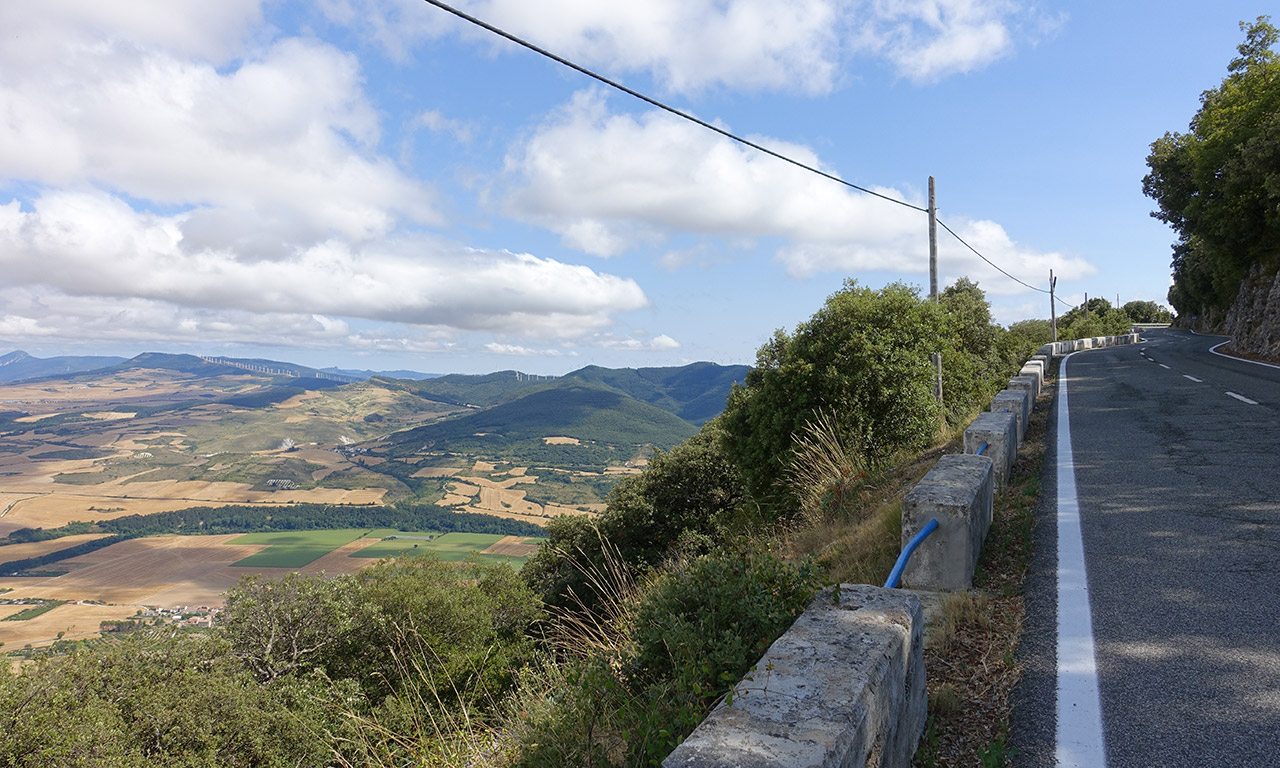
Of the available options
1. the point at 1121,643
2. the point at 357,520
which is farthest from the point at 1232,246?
the point at 357,520

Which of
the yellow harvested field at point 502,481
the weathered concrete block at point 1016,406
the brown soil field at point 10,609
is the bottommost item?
the yellow harvested field at point 502,481

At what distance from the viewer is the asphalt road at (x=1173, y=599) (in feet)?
8.15

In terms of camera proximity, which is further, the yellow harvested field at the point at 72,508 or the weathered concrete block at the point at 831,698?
the yellow harvested field at the point at 72,508

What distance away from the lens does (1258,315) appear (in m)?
23.6

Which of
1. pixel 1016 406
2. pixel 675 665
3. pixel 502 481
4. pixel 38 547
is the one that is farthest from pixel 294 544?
pixel 675 665

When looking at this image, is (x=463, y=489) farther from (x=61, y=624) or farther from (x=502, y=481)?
(x=61, y=624)

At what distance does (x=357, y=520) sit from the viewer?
412 ft

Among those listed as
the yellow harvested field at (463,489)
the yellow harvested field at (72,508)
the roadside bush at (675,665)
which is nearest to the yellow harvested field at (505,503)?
the yellow harvested field at (463,489)

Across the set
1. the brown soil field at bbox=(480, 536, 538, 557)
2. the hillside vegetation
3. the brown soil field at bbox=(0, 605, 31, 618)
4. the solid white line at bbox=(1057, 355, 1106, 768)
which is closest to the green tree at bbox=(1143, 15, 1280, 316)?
the hillside vegetation

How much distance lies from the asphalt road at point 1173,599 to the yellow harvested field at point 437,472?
168866 mm

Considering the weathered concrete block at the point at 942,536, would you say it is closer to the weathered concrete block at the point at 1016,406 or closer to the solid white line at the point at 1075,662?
the solid white line at the point at 1075,662

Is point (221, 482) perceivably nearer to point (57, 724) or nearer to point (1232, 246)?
point (57, 724)

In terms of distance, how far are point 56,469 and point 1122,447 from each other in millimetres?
266004

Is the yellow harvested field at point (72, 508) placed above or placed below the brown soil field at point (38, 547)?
above
